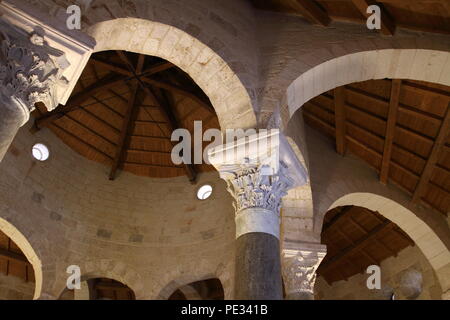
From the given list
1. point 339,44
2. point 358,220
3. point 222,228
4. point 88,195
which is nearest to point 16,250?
point 88,195

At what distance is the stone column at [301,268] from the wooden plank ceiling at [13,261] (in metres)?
8.06

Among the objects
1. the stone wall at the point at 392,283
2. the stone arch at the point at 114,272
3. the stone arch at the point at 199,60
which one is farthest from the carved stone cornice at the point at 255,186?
the stone wall at the point at 392,283

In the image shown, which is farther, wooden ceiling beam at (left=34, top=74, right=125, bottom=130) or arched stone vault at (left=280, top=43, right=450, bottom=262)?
wooden ceiling beam at (left=34, top=74, right=125, bottom=130)

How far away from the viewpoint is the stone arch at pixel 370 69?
305 inches

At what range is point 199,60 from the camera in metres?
7.40

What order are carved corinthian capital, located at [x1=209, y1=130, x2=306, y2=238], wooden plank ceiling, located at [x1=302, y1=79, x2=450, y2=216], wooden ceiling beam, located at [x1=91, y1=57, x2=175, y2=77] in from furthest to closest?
wooden ceiling beam, located at [x1=91, y1=57, x2=175, y2=77]
wooden plank ceiling, located at [x1=302, y1=79, x2=450, y2=216]
carved corinthian capital, located at [x1=209, y1=130, x2=306, y2=238]

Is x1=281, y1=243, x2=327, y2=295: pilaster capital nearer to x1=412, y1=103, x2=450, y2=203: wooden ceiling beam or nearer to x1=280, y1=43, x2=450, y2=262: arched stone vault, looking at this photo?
x1=280, y1=43, x2=450, y2=262: arched stone vault

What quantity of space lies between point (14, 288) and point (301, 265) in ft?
29.1

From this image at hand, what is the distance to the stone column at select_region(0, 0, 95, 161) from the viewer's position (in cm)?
→ 537

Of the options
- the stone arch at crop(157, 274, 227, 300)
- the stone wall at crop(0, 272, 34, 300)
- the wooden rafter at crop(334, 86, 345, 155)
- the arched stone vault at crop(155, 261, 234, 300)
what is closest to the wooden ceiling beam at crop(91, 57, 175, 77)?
the wooden rafter at crop(334, 86, 345, 155)

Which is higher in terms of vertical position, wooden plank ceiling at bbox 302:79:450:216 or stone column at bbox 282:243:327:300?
wooden plank ceiling at bbox 302:79:450:216

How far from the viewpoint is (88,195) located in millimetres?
12469

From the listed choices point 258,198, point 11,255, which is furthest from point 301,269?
point 11,255

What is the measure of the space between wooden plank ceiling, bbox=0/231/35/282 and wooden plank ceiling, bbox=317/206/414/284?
26.8 feet
